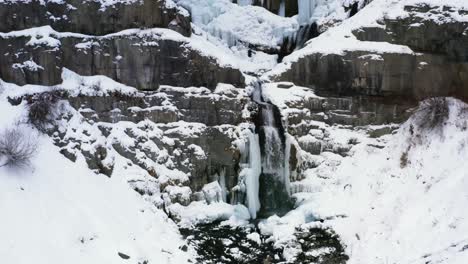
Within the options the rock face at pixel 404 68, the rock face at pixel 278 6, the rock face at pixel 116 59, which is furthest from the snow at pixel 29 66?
the rock face at pixel 278 6

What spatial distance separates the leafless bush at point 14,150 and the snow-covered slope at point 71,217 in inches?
10.9

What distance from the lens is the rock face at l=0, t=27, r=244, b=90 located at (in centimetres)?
2295

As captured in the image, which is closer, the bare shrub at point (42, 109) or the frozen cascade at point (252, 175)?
Result: the bare shrub at point (42, 109)

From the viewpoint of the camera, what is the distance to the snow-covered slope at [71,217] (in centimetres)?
1722

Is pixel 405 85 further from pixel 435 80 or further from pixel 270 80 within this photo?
pixel 270 80

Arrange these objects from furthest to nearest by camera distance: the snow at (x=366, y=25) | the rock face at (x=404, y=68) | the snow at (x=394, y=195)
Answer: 1. the snow at (x=366, y=25)
2. the rock face at (x=404, y=68)
3. the snow at (x=394, y=195)

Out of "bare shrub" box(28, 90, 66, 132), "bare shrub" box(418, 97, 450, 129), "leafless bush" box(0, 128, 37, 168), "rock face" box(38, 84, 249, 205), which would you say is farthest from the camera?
"bare shrub" box(418, 97, 450, 129)

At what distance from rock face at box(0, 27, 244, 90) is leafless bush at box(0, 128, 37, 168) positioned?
402 cm

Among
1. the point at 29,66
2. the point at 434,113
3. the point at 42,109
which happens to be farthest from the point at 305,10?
the point at 42,109

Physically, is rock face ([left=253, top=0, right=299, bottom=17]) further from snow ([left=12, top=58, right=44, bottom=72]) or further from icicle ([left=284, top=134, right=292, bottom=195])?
snow ([left=12, top=58, right=44, bottom=72])

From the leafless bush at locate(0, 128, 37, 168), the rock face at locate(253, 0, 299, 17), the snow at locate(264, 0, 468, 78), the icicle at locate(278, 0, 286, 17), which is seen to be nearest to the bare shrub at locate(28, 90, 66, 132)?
the leafless bush at locate(0, 128, 37, 168)

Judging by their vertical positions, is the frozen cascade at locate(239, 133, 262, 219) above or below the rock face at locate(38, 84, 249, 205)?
below

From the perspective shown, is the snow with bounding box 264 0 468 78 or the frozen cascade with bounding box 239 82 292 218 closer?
the frozen cascade with bounding box 239 82 292 218

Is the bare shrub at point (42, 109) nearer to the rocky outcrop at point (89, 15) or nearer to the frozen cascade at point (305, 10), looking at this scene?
the rocky outcrop at point (89, 15)
